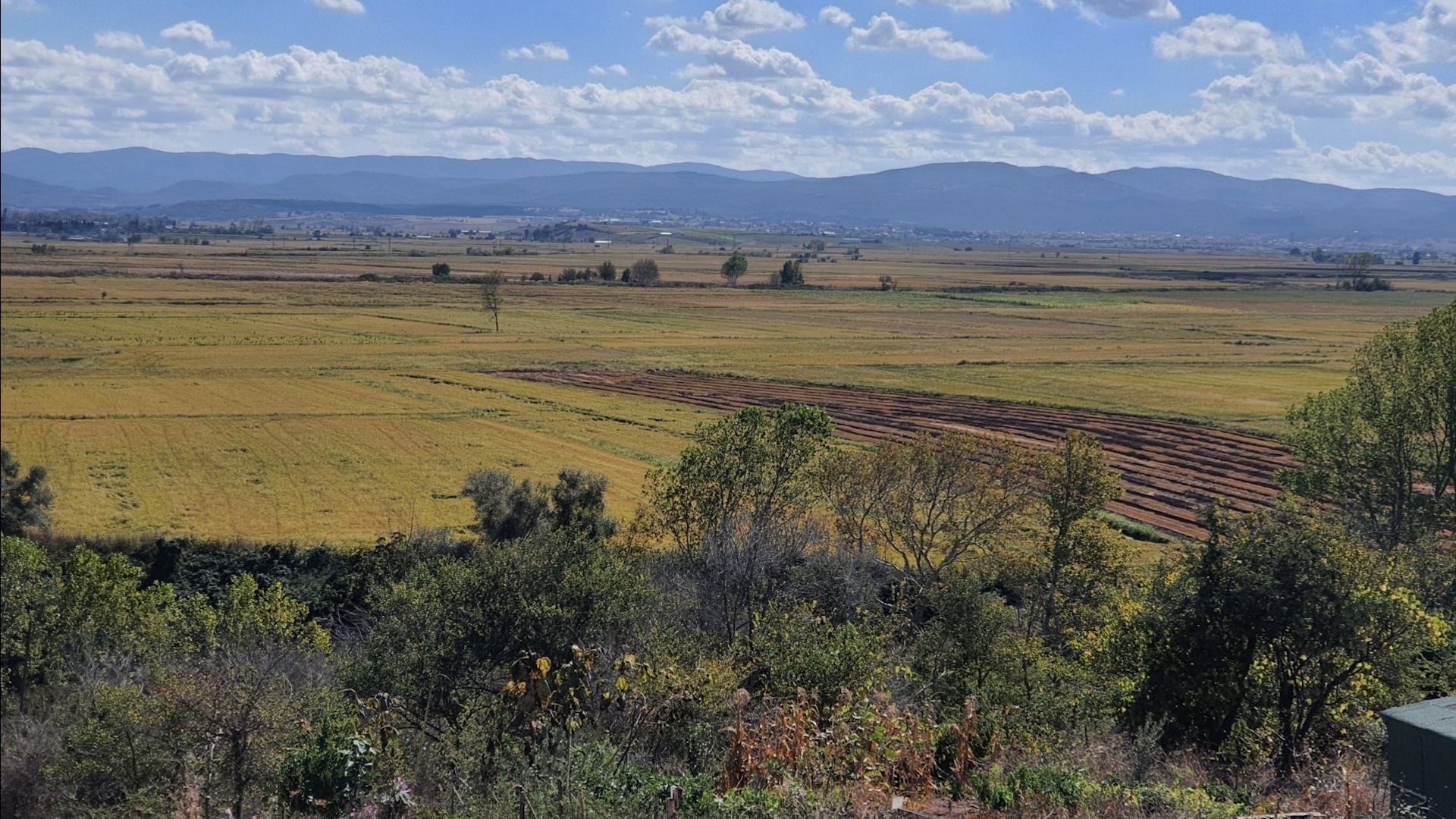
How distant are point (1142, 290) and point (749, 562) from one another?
578ft

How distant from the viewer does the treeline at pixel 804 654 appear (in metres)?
11.5

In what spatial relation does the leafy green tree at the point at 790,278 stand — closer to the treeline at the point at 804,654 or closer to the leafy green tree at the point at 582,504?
the leafy green tree at the point at 582,504

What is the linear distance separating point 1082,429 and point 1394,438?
91.9 ft

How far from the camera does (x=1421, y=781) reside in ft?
31.0

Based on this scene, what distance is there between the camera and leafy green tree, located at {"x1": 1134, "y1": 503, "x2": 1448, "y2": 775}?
1491cm

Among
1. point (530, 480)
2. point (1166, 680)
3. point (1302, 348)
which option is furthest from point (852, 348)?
point (1166, 680)

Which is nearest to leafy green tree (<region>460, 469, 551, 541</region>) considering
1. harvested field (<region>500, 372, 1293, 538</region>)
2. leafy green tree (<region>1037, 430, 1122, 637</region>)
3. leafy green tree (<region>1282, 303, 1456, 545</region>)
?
harvested field (<region>500, 372, 1293, 538</region>)

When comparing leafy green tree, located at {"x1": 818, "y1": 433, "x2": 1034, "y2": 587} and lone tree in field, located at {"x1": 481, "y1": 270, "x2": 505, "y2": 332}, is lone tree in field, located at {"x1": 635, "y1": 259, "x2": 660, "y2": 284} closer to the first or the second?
lone tree in field, located at {"x1": 481, "y1": 270, "x2": 505, "y2": 332}

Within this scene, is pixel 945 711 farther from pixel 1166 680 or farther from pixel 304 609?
pixel 304 609

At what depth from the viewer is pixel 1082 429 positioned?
195ft

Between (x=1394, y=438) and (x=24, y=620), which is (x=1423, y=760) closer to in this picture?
(x=1394, y=438)

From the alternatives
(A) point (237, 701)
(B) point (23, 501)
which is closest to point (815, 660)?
(A) point (237, 701)

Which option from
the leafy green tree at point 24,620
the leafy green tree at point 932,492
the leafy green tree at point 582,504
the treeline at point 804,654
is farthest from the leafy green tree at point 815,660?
the leafy green tree at point 24,620

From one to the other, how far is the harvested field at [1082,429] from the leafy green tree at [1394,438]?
6883mm
